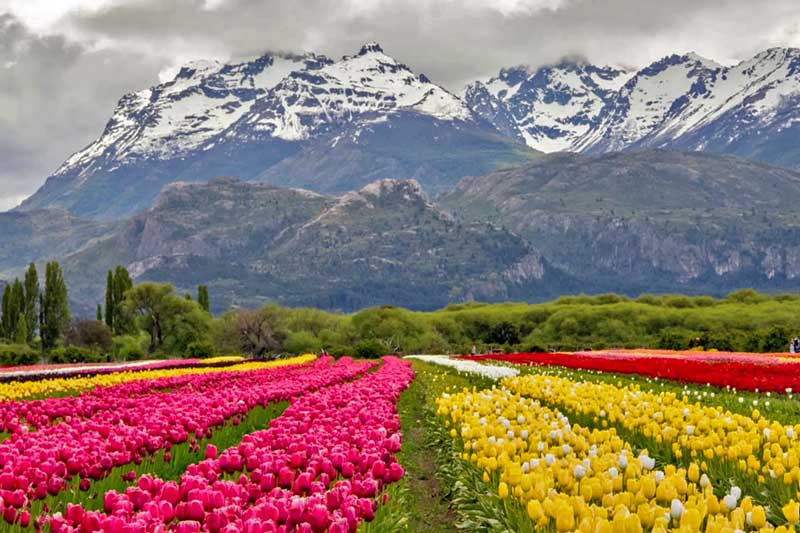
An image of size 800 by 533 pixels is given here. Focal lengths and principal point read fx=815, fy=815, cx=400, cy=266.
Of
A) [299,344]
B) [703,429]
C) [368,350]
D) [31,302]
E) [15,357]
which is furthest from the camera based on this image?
[31,302]

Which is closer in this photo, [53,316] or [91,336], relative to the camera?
[91,336]

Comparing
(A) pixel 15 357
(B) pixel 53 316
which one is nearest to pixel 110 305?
(B) pixel 53 316

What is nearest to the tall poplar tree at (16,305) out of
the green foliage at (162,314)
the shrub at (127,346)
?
the shrub at (127,346)

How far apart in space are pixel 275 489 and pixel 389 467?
7.65 feet

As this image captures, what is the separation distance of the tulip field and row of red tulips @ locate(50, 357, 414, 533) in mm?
18

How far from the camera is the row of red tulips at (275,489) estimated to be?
20.0ft

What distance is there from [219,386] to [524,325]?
378ft

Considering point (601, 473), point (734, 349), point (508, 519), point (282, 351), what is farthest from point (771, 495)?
point (282, 351)

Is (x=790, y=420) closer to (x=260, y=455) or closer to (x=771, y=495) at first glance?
(x=771, y=495)

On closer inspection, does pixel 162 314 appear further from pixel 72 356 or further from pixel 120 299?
pixel 72 356

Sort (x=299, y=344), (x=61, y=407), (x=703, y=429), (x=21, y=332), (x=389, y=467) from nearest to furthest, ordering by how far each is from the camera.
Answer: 1. (x=389, y=467)
2. (x=703, y=429)
3. (x=61, y=407)
4. (x=21, y=332)
5. (x=299, y=344)

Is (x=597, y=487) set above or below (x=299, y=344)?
above

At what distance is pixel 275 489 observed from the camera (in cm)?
707

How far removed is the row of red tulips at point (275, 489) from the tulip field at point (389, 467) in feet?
0.06
